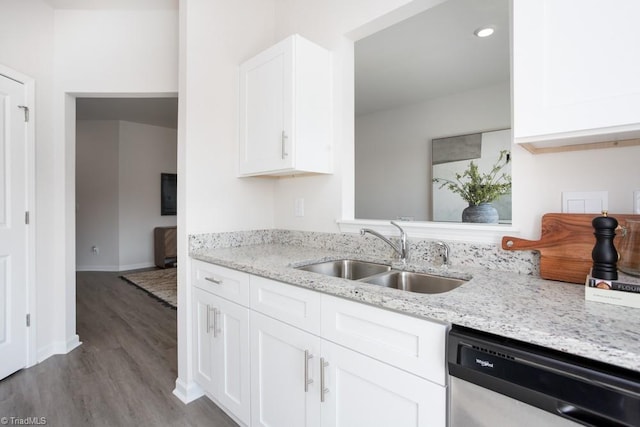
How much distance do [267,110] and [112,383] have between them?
6.81 feet

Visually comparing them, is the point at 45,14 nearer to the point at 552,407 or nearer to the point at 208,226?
the point at 208,226

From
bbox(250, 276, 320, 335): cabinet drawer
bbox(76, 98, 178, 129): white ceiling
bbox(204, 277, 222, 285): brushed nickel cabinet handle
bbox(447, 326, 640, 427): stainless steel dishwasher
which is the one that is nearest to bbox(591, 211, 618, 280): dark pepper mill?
bbox(447, 326, 640, 427): stainless steel dishwasher

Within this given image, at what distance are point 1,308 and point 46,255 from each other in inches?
17.7

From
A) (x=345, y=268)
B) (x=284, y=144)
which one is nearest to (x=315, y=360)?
(x=345, y=268)

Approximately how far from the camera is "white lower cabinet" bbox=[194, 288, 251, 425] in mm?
1521

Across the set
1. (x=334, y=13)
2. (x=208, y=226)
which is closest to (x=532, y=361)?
(x=208, y=226)

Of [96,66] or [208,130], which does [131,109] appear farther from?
[208,130]

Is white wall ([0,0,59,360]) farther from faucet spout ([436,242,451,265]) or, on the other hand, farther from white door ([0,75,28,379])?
faucet spout ([436,242,451,265])

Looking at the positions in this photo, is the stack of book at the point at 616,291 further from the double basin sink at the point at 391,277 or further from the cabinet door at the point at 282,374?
the cabinet door at the point at 282,374

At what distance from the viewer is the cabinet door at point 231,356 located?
151cm

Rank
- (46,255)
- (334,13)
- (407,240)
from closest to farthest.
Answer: (407,240) < (334,13) < (46,255)

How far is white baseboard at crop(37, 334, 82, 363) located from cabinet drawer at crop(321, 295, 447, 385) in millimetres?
2564

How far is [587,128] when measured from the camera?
0.86 m

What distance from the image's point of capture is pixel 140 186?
19.0 feet
